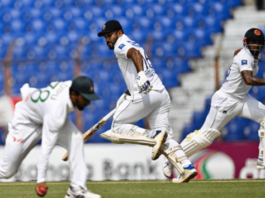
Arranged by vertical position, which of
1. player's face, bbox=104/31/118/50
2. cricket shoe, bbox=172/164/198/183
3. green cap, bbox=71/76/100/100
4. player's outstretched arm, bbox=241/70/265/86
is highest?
player's face, bbox=104/31/118/50

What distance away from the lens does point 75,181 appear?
160 inches

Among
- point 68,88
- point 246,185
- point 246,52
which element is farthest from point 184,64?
point 68,88

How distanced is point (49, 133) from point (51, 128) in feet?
0.18

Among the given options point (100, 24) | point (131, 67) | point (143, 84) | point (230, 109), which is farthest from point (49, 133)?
point (100, 24)

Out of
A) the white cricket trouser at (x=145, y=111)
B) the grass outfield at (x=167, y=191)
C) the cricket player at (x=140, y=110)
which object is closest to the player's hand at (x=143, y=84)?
the cricket player at (x=140, y=110)

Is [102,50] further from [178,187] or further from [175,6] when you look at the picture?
[178,187]

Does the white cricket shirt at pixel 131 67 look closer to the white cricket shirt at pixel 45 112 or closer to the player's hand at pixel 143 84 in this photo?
the player's hand at pixel 143 84

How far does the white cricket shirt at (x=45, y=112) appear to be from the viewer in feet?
12.9

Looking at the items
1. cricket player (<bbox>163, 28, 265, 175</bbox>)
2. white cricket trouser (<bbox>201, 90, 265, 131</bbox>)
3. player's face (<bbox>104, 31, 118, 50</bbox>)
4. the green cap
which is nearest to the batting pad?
cricket player (<bbox>163, 28, 265, 175</bbox>)

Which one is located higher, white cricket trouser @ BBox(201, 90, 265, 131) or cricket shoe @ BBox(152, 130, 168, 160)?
white cricket trouser @ BBox(201, 90, 265, 131)

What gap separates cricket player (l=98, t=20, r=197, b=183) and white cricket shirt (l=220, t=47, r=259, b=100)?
1211 millimetres

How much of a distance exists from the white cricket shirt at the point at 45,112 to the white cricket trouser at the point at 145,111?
1.19m

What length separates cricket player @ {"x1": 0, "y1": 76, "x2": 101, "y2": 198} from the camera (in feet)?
12.9

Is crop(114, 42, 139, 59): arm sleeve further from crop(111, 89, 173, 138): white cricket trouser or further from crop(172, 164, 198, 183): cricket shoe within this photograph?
crop(172, 164, 198, 183): cricket shoe
